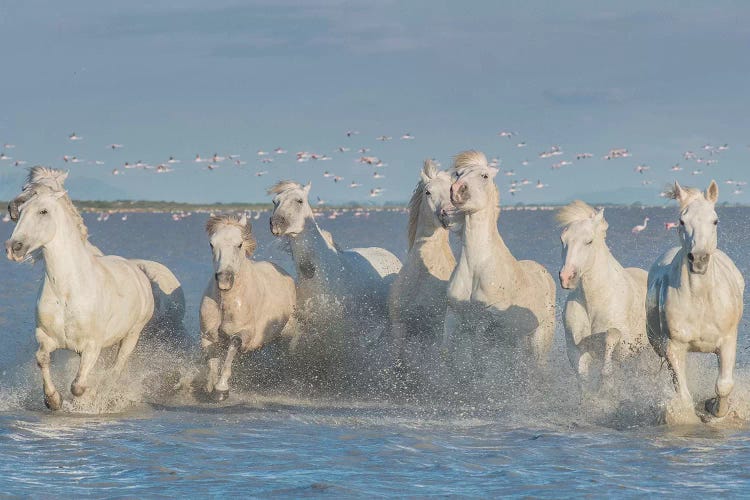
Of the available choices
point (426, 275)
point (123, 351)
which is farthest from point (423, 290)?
point (123, 351)

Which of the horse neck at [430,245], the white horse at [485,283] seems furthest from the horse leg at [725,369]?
the horse neck at [430,245]

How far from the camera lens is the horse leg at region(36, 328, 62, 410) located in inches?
444

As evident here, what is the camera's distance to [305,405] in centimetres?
1256

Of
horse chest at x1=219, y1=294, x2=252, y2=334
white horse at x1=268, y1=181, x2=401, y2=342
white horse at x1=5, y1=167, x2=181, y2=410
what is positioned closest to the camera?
white horse at x1=5, y1=167, x2=181, y2=410

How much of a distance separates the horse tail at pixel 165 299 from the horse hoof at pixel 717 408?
18.0 feet

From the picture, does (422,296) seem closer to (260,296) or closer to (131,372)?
(260,296)

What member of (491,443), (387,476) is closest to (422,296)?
(491,443)

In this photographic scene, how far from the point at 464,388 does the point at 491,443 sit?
1.94m

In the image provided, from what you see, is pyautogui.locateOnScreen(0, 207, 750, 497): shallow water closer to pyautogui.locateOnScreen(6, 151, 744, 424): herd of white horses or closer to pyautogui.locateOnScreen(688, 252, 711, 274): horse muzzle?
pyautogui.locateOnScreen(6, 151, 744, 424): herd of white horses

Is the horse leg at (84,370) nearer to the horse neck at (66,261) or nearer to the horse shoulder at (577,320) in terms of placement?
the horse neck at (66,261)

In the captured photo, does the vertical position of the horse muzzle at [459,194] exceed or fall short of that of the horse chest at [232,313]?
it exceeds it

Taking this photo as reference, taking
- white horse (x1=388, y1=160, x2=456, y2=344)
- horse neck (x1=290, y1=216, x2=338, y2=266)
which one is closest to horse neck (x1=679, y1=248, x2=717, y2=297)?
white horse (x1=388, y1=160, x2=456, y2=344)

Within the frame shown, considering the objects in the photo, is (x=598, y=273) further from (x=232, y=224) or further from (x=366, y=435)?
(x=232, y=224)

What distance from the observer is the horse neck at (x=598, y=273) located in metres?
10.8
